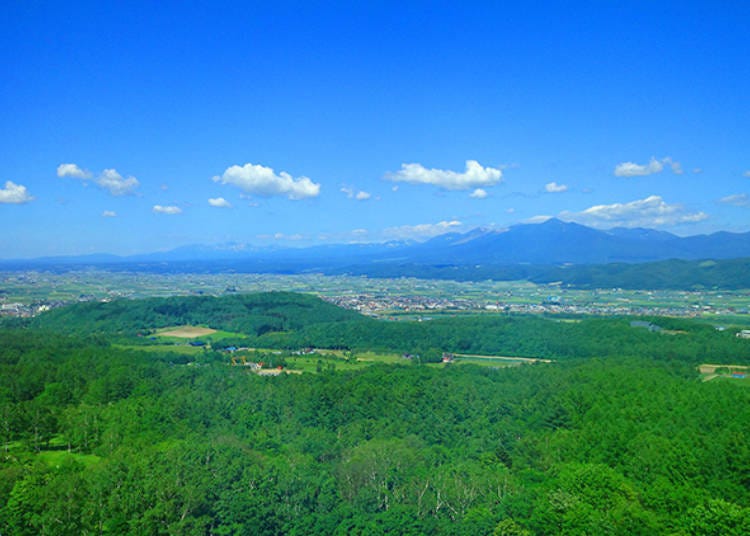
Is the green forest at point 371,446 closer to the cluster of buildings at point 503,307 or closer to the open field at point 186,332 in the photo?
the open field at point 186,332

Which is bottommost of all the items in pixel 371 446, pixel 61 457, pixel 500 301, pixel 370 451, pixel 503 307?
pixel 61 457

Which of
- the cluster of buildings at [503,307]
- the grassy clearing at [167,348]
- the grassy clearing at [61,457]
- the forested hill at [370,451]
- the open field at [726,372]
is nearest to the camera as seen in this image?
the forested hill at [370,451]

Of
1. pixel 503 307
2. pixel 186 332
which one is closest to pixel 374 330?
pixel 186 332

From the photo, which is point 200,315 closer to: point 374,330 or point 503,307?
point 374,330

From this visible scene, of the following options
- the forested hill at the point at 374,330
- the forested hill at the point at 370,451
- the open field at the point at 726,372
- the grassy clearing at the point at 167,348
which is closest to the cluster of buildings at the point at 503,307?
the forested hill at the point at 374,330

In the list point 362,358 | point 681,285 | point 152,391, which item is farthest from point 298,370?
point 681,285

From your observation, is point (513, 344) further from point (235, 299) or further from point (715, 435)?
point (235, 299)
